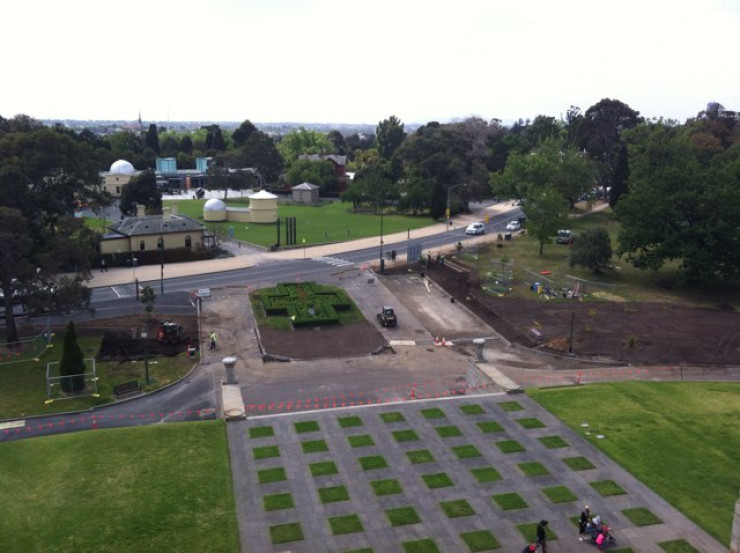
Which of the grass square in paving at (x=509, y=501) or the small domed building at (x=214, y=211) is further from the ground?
the small domed building at (x=214, y=211)

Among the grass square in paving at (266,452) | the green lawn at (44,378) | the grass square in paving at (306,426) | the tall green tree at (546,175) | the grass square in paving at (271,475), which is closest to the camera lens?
the grass square in paving at (271,475)

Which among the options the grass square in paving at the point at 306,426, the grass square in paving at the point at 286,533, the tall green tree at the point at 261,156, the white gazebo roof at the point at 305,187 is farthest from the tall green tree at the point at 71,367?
the tall green tree at the point at 261,156

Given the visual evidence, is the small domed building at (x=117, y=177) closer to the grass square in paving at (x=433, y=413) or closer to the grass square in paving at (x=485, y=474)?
the grass square in paving at (x=433, y=413)

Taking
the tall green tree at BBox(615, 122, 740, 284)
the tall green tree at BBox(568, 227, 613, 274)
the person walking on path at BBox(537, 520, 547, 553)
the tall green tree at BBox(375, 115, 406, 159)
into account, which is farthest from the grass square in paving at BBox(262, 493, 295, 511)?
the tall green tree at BBox(375, 115, 406, 159)

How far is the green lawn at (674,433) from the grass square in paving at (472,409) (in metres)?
3.87

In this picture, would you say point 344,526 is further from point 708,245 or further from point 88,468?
point 708,245

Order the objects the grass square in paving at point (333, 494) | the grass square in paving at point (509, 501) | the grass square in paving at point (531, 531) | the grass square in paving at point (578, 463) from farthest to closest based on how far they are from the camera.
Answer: the grass square in paving at point (578, 463)
the grass square in paving at point (333, 494)
the grass square in paving at point (509, 501)
the grass square in paving at point (531, 531)

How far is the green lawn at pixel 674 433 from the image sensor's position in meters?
27.3

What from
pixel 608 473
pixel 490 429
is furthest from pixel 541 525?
pixel 490 429

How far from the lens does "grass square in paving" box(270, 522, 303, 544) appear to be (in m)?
24.1

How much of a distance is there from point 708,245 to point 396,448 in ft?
141

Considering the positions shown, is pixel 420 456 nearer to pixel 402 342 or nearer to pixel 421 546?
pixel 421 546

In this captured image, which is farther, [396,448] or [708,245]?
[708,245]

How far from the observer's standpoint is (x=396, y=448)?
3075 centimetres
